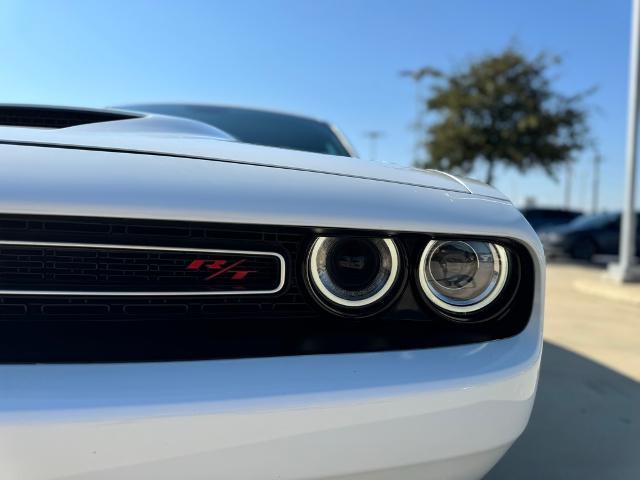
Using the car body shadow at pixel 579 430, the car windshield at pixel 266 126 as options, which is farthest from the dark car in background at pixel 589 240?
the car windshield at pixel 266 126

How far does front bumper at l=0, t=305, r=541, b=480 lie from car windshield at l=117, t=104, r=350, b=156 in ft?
6.02

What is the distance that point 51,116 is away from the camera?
72.7 inches

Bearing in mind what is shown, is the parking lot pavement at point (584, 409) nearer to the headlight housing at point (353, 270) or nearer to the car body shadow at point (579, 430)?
the car body shadow at point (579, 430)

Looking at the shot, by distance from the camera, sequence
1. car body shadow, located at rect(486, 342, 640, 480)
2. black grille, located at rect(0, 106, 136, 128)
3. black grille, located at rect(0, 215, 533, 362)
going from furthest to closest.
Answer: car body shadow, located at rect(486, 342, 640, 480), black grille, located at rect(0, 106, 136, 128), black grille, located at rect(0, 215, 533, 362)

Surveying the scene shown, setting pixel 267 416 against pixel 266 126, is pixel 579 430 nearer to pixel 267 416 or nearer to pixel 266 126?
pixel 267 416

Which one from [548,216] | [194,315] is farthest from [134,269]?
[548,216]

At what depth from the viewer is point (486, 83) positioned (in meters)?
15.0

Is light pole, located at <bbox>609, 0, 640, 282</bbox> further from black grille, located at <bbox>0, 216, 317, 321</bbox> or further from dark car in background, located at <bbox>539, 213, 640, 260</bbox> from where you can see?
black grille, located at <bbox>0, 216, 317, 321</bbox>

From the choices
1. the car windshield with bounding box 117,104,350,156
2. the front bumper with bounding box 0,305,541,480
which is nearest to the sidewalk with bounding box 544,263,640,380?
the car windshield with bounding box 117,104,350,156

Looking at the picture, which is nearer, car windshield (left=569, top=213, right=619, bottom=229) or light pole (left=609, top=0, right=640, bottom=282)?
light pole (left=609, top=0, right=640, bottom=282)

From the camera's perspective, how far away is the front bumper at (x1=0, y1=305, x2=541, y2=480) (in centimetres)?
82

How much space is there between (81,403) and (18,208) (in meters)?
0.34

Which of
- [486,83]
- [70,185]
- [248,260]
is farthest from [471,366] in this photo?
[486,83]

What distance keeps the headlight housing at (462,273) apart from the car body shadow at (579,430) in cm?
101
